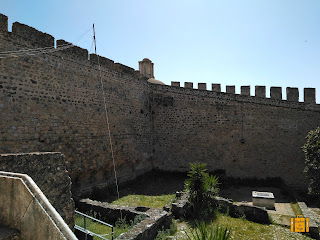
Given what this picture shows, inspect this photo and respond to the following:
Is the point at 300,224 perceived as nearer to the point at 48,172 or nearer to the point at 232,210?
the point at 232,210

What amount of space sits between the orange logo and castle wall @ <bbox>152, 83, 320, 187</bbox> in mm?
6227

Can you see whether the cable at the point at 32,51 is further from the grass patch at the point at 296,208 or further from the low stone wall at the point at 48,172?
the grass patch at the point at 296,208

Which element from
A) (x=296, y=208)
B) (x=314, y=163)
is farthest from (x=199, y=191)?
(x=314, y=163)

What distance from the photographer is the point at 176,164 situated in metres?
16.1

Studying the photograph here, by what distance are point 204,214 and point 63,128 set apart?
688 cm

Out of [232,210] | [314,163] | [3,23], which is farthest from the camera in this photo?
[314,163]

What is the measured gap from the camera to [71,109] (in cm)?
1027

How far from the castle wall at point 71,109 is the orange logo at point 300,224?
8701 millimetres

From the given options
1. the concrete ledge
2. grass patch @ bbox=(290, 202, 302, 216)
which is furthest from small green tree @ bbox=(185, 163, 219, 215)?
the concrete ledge

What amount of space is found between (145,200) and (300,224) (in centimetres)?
638

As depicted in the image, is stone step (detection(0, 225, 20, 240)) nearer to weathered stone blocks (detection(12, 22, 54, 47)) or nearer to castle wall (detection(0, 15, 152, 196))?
castle wall (detection(0, 15, 152, 196))

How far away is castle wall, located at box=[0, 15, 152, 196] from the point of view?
8.06 m

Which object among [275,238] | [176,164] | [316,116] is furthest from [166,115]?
[275,238]

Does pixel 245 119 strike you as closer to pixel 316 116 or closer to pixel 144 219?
pixel 316 116
